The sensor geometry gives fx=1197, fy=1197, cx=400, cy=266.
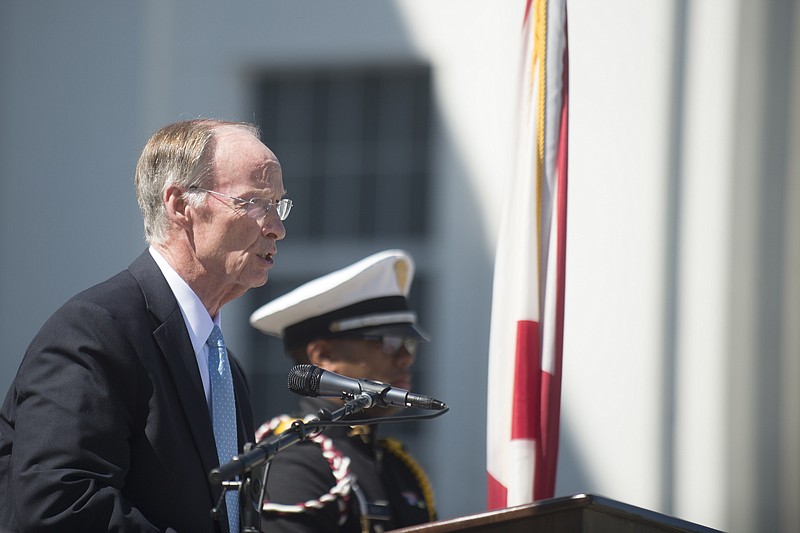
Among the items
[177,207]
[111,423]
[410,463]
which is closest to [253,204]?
[177,207]

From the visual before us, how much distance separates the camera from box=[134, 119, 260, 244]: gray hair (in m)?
2.74

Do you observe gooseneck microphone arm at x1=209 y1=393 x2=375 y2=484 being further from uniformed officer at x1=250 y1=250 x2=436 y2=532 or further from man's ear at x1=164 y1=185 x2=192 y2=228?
uniformed officer at x1=250 y1=250 x2=436 y2=532

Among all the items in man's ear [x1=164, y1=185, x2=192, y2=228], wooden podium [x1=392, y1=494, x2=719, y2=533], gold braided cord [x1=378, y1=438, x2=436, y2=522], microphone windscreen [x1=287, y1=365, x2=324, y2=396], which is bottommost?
gold braided cord [x1=378, y1=438, x2=436, y2=522]

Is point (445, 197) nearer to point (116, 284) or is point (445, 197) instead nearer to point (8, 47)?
point (8, 47)

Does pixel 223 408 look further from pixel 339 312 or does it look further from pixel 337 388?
pixel 339 312

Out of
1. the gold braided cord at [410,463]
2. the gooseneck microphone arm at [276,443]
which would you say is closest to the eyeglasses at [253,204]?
the gooseneck microphone arm at [276,443]

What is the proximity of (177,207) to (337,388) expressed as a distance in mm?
628

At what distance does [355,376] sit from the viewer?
A: 3842mm

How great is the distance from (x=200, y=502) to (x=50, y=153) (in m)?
5.73

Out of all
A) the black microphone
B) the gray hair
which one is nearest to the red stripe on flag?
the black microphone

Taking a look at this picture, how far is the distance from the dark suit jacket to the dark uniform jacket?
0.64 metres

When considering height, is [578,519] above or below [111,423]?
below

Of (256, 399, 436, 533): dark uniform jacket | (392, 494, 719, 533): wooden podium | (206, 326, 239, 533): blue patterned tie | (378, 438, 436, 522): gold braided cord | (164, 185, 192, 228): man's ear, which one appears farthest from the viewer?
(378, 438, 436, 522): gold braided cord

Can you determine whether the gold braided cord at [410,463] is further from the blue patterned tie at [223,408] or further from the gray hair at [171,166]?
the gray hair at [171,166]
